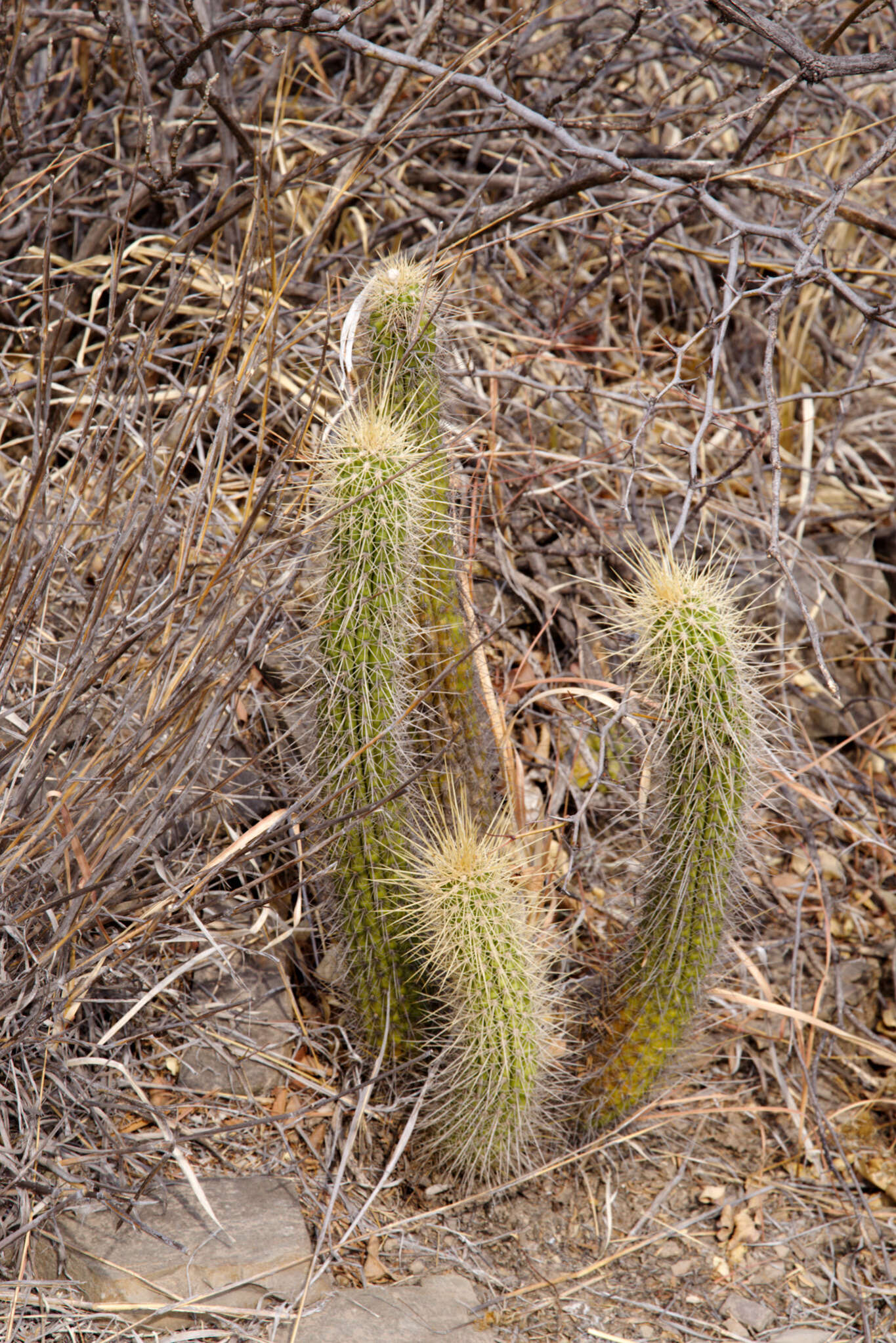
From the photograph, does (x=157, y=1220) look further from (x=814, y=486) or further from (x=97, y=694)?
(x=814, y=486)

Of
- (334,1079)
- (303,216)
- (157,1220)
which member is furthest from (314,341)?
(157,1220)

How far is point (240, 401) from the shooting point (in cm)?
276

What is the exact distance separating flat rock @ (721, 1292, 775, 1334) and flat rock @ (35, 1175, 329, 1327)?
0.82m

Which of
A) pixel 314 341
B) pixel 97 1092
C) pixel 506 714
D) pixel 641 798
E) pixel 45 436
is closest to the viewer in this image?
pixel 45 436

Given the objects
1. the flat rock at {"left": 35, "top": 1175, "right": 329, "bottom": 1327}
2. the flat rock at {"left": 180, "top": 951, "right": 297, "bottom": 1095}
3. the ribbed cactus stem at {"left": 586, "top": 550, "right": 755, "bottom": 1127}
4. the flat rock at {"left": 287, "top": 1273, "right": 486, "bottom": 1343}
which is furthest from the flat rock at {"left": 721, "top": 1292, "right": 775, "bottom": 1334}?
the flat rock at {"left": 180, "top": 951, "right": 297, "bottom": 1095}

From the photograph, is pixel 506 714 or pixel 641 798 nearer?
pixel 641 798

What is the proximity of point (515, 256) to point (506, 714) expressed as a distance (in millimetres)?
1494

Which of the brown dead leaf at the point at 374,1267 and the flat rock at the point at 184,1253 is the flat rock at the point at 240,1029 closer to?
the flat rock at the point at 184,1253

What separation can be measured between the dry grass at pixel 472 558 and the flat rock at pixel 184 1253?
0.17 feet

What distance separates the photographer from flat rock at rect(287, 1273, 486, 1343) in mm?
1817

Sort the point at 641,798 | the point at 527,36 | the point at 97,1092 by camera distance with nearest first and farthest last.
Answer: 1. the point at 97,1092
2. the point at 641,798
3. the point at 527,36

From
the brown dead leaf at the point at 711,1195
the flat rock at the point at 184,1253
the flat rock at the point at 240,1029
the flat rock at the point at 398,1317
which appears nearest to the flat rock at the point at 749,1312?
the brown dead leaf at the point at 711,1195

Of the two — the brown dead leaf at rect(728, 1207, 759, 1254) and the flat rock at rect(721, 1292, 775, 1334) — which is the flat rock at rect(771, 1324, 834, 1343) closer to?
the flat rock at rect(721, 1292, 775, 1334)

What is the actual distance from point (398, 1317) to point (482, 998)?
56 centimetres
